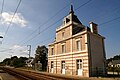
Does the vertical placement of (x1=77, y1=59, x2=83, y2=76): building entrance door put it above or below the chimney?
below

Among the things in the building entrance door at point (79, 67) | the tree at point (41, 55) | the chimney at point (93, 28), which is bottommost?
the building entrance door at point (79, 67)

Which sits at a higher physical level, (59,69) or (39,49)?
(39,49)

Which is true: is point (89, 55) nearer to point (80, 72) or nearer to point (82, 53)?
point (82, 53)

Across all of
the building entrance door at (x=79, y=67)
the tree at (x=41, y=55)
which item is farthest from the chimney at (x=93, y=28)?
the tree at (x=41, y=55)

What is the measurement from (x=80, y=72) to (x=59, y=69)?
341 inches

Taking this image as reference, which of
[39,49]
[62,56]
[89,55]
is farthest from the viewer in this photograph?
[39,49]

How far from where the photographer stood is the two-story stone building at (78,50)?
92.9 feet

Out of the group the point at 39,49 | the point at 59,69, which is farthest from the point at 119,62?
the point at 59,69

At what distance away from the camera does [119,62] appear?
3455 inches

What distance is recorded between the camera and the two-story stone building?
28319mm

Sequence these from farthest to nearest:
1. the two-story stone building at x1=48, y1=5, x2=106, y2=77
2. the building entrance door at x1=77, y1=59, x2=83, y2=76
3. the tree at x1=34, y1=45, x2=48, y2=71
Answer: the tree at x1=34, y1=45, x2=48, y2=71
the building entrance door at x1=77, y1=59, x2=83, y2=76
the two-story stone building at x1=48, y1=5, x2=106, y2=77

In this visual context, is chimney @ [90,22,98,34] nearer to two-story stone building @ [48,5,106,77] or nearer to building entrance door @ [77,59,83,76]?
two-story stone building @ [48,5,106,77]

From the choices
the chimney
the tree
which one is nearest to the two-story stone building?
the chimney

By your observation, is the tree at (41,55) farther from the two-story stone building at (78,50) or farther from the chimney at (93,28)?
the chimney at (93,28)
